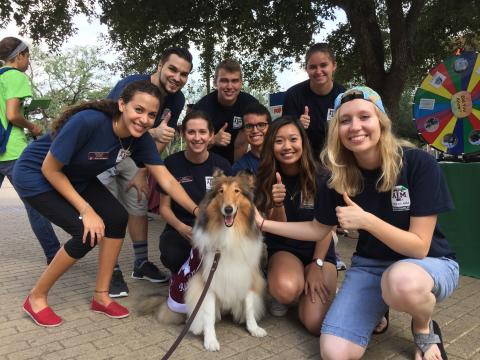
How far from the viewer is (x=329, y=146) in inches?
116

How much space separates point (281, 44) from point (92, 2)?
4609mm

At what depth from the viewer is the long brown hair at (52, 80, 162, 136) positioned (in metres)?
3.40

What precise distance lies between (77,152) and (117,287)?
1.55m

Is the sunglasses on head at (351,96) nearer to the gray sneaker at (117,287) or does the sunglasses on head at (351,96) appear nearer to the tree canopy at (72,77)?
the gray sneaker at (117,287)

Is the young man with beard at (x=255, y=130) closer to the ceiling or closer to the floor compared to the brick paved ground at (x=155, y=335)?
closer to the ceiling

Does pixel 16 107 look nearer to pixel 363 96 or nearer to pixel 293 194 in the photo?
pixel 293 194

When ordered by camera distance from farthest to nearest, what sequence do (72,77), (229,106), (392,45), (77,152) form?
→ 1. (72,77)
2. (392,45)
3. (229,106)
4. (77,152)

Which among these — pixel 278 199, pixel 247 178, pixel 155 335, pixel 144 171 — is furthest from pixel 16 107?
pixel 278 199

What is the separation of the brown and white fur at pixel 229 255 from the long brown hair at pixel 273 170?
1.24 feet

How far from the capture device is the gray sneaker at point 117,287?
162 inches

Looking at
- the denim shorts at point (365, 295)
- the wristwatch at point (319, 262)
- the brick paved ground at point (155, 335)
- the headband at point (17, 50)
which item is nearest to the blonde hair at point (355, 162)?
the denim shorts at point (365, 295)

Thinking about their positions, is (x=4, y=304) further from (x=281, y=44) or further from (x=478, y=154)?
(x=281, y=44)

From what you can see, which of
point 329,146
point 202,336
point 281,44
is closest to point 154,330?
point 202,336

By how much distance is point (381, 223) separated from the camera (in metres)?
2.51
